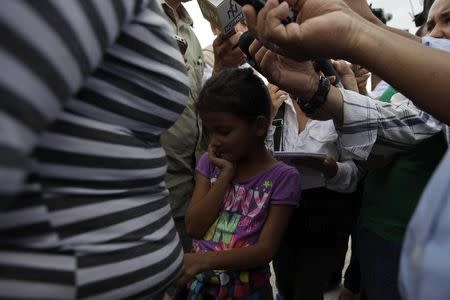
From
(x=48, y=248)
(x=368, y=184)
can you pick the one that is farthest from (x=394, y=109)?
(x=48, y=248)

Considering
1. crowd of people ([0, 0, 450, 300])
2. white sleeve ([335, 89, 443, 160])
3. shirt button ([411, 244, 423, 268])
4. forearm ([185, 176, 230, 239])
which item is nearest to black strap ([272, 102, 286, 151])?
crowd of people ([0, 0, 450, 300])

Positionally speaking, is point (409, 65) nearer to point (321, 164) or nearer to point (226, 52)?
point (321, 164)

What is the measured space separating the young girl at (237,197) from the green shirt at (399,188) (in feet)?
0.80

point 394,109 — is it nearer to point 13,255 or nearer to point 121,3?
point 121,3

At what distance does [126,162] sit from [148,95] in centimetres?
11

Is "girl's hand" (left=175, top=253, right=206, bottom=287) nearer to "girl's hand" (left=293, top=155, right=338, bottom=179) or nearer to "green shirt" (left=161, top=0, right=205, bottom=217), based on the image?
"girl's hand" (left=293, top=155, right=338, bottom=179)

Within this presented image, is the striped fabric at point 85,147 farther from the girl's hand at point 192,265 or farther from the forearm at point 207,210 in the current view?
the forearm at point 207,210

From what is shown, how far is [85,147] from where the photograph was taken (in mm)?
526

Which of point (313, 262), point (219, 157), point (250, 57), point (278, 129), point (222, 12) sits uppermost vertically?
point (222, 12)

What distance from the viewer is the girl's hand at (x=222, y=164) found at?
1310 millimetres

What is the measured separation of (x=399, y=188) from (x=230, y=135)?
1.81ft

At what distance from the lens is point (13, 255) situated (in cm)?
47

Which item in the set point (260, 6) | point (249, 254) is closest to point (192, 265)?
point (249, 254)

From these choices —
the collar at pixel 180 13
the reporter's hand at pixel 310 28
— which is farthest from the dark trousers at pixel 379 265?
the collar at pixel 180 13
